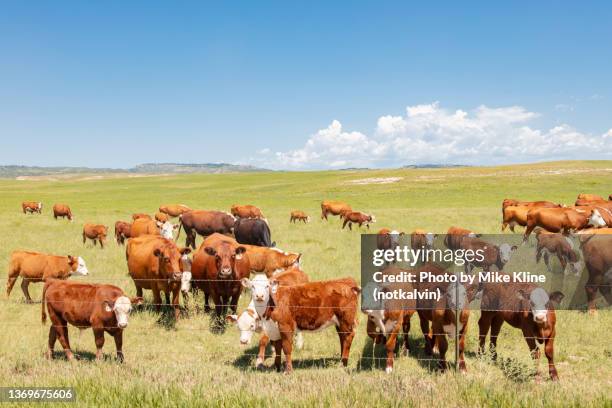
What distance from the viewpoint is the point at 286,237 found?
77.3 feet

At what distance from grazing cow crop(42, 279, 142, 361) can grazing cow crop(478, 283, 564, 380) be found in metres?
5.48

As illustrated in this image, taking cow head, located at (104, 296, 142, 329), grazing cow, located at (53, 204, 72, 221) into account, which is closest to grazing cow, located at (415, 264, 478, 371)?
cow head, located at (104, 296, 142, 329)

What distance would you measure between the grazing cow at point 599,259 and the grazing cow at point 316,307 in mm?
6282

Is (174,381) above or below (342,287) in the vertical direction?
below

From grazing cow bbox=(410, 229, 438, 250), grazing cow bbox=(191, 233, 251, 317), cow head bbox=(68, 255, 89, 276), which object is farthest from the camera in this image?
grazing cow bbox=(410, 229, 438, 250)

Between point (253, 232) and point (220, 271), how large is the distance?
8.05 metres

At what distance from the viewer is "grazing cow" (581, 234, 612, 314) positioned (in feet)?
34.4

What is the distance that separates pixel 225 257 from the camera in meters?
9.91

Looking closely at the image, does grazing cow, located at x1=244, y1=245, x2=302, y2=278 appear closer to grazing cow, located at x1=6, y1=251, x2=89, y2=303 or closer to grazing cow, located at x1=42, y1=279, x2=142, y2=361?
grazing cow, located at x1=6, y1=251, x2=89, y2=303

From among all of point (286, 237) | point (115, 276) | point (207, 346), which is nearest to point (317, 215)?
point (286, 237)

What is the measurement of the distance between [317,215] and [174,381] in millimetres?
32567

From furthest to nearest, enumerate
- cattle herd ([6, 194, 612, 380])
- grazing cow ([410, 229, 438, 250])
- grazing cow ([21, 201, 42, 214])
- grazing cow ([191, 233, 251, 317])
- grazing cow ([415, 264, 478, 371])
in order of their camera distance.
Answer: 1. grazing cow ([21, 201, 42, 214])
2. grazing cow ([410, 229, 438, 250])
3. grazing cow ([191, 233, 251, 317])
4. cattle herd ([6, 194, 612, 380])
5. grazing cow ([415, 264, 478, 371])

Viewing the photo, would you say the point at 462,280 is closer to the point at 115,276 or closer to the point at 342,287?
the point at 342,287

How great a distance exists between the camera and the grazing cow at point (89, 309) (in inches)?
282
